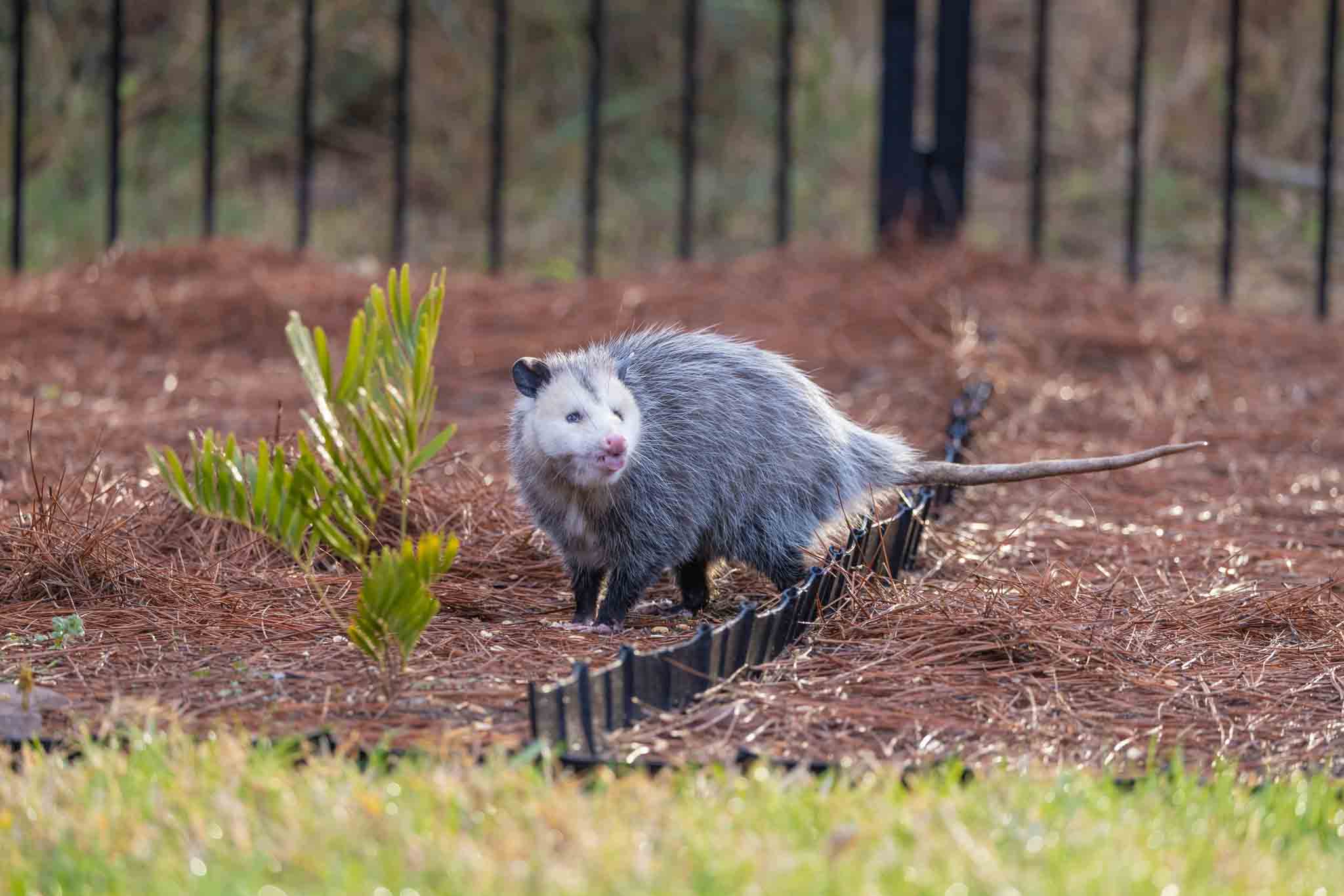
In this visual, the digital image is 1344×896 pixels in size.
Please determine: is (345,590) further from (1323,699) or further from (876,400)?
(876,400)

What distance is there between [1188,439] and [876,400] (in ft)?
3.65

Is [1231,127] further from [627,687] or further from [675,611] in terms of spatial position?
[627,687]

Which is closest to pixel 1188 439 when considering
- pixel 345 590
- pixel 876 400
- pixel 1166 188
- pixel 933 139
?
pixel 876 400

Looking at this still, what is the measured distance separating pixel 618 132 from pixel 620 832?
951cm

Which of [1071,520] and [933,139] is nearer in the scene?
[1071,520]

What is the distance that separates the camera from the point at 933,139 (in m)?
7.50

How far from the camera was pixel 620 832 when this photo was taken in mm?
2109

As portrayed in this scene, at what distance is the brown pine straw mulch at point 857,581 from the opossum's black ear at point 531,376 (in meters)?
0.50

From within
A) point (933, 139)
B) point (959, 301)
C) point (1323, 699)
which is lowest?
point (1323, 699)

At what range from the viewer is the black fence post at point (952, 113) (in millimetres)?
7230

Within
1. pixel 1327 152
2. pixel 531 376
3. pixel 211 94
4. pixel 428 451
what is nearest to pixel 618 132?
pixel 211 94

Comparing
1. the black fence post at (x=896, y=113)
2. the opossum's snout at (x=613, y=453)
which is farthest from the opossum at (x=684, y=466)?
the black fence post at (x=896, y=113)

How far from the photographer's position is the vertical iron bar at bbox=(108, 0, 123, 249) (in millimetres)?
7164

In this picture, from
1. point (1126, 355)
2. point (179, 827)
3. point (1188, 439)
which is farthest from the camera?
point (1126, 355)
